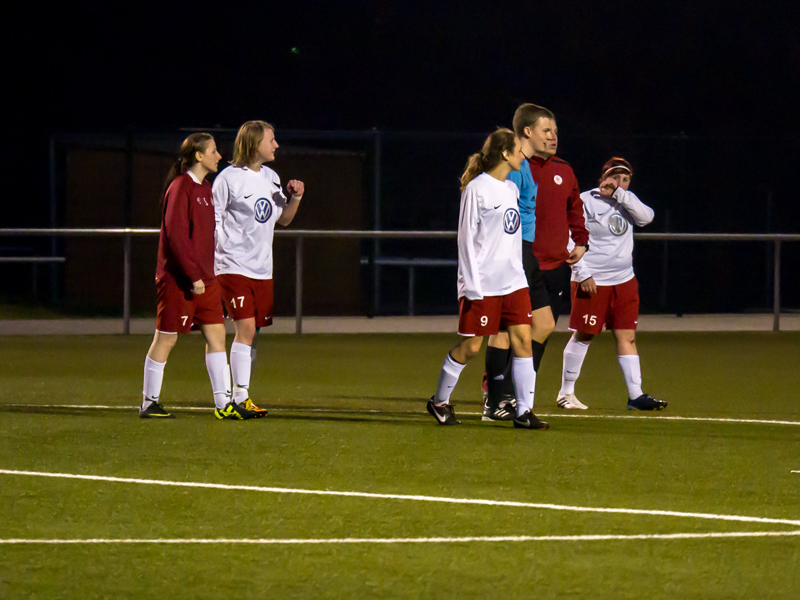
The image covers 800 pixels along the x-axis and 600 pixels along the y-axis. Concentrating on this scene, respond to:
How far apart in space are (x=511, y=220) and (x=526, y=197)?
520mm

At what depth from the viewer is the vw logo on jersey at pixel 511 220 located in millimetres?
7934

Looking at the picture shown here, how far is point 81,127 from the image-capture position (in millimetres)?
24219

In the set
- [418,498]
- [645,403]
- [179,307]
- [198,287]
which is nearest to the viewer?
[418,498]

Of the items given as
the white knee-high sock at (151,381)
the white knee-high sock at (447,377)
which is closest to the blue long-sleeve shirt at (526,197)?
the white knee-high sock at (447,377)

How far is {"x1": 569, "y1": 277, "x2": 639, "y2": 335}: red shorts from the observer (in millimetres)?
9258

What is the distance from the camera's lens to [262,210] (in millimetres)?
8492

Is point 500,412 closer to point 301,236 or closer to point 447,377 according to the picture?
point 447,377

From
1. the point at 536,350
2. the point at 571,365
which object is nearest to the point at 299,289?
the point at 571,365

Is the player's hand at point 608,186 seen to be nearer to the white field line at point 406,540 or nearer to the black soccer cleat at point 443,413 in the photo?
the black soccer cleat at point 443,413

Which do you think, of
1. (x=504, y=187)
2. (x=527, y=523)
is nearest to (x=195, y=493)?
(x=527, y=523)

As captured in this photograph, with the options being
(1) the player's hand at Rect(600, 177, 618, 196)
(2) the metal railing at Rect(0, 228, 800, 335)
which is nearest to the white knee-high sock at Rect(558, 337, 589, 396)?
(1) the player's hand at Rect(600, 177, 618, 196)

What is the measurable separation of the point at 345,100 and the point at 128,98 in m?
3.76

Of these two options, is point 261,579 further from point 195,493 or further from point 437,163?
point 437,163

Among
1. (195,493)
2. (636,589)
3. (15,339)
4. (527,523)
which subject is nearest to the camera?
(636,589)
